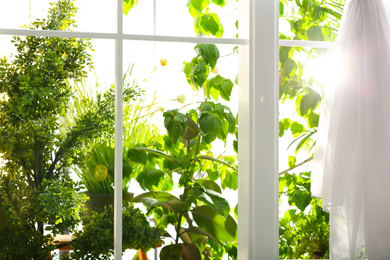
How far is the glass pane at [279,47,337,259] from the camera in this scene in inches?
87.4

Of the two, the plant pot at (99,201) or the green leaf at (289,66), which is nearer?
the plant pot at (99,201)

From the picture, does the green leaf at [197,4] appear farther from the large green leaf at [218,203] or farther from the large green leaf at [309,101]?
the large green leaf at [218,203]

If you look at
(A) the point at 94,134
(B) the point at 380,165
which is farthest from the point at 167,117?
(B) the point at 380,165

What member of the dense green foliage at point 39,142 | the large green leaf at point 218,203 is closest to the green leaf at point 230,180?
the large green leaf at point 218,203

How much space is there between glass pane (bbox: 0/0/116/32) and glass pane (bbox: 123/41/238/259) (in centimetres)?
24

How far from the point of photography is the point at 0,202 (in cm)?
179

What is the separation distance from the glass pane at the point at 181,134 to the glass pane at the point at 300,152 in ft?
1.06

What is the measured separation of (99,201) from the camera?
83.3 inches

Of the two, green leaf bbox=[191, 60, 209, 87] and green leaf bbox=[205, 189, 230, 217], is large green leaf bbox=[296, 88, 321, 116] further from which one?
green leaf bbox=[205, 189, 230, 217]

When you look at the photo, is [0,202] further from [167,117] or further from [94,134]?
[167,117]

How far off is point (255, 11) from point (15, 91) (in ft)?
3.69

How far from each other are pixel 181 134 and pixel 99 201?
1.77ft

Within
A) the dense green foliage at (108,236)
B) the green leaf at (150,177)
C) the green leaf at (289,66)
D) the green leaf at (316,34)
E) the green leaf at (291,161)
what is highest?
the green leaf at (316,34)

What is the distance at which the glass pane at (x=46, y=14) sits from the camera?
238 centimetres
